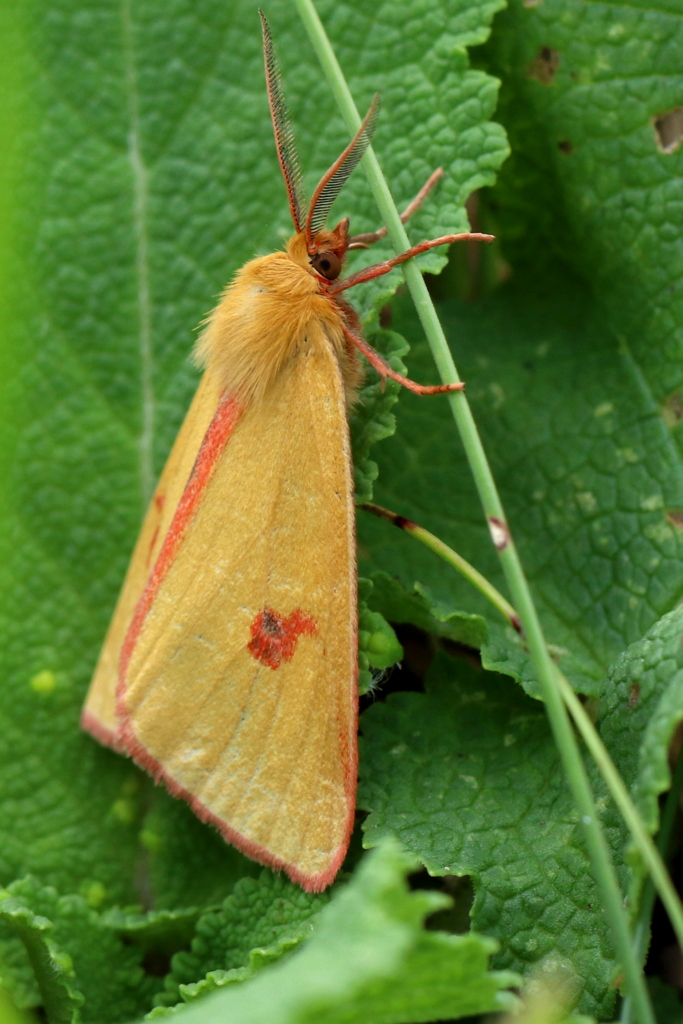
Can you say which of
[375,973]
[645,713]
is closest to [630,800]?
[645,713]

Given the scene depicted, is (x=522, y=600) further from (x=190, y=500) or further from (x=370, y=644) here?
(x=190, y=500)

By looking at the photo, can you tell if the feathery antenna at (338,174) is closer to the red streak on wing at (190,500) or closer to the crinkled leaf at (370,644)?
the red streak on wing at (190,500)

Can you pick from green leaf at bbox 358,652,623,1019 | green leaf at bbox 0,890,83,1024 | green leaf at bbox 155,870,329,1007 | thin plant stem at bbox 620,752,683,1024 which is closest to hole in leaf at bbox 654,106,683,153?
green leaf at bbox 358,652,623,1019

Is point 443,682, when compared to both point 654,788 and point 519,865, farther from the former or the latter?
point 654,788

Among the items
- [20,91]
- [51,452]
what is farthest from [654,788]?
[20,91]

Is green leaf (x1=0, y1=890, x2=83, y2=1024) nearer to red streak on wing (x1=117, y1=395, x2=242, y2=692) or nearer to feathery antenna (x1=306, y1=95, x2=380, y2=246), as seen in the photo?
red streak on wing (x1=117, y1=395, x2=242, y2=692)

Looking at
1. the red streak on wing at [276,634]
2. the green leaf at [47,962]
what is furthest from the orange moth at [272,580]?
the green leaf at [47,962]
